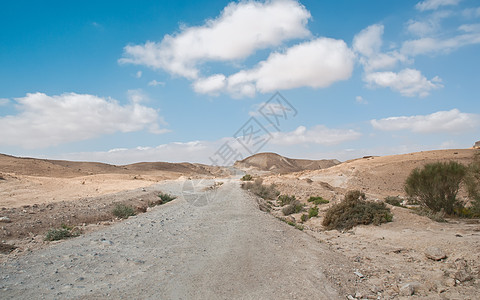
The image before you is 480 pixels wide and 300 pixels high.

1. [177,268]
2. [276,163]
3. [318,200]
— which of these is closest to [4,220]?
[177,268]

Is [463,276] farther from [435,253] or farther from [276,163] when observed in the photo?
[276,163]

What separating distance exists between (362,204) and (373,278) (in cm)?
891

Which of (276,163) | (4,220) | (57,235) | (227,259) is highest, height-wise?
(276,163)

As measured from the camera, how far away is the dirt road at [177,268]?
519 cm

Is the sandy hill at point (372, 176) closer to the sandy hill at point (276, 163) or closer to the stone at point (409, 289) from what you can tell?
the stone at point (409, 289)

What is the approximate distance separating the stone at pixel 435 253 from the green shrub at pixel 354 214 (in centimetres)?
476

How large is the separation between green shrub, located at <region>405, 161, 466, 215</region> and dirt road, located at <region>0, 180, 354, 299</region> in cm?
1104

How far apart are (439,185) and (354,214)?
19.9 feet

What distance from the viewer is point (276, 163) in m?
116

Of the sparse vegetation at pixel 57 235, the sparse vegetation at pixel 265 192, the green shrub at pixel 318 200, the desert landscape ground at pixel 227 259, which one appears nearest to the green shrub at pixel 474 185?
the desert landscape ground at pixel 227 259

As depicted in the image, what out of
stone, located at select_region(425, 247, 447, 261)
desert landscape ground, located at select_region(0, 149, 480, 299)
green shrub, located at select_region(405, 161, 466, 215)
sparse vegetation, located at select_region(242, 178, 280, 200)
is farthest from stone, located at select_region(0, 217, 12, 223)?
sparse vegetation, located at select_region(242, 178, 280, 200)

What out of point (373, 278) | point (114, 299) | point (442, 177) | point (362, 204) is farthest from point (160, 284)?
point (442, 177)

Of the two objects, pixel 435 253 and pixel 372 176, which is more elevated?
pixel 372 176

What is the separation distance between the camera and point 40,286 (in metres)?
5.24
